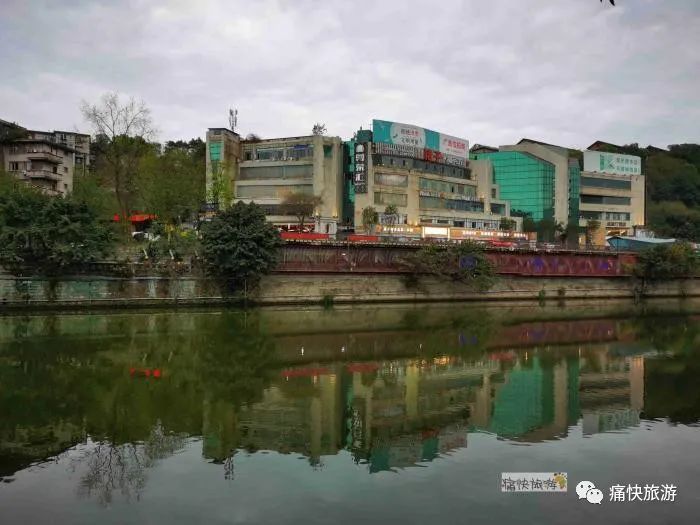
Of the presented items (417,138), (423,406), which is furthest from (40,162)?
(423,406)

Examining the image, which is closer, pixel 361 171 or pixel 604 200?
pixel 361 171

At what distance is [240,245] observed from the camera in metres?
39.9

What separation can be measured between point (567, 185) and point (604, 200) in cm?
740

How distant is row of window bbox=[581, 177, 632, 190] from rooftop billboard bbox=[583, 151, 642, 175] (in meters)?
1.27

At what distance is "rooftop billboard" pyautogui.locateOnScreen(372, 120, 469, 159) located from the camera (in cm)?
6394

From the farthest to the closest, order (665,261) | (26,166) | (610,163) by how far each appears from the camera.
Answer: (610,163) → (26,166) → (665,261)

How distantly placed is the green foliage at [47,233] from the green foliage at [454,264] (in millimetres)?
21807

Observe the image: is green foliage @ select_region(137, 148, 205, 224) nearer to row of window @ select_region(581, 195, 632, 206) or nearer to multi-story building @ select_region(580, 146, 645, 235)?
multi-story building @ select_region(580, 146, 645, 235)

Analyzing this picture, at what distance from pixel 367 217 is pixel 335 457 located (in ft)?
164

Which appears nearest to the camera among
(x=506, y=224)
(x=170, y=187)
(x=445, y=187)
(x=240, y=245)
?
(x=240, y=245)

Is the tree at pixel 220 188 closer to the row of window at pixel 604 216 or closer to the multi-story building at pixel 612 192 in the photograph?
the multi-story building at pixel 612 192

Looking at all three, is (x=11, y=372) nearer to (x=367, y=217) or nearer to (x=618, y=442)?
(x=618, y=442)

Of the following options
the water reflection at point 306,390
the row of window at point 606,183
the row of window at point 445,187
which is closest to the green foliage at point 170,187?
the water reflection at point 306,390

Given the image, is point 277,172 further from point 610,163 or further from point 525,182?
point 610,163
